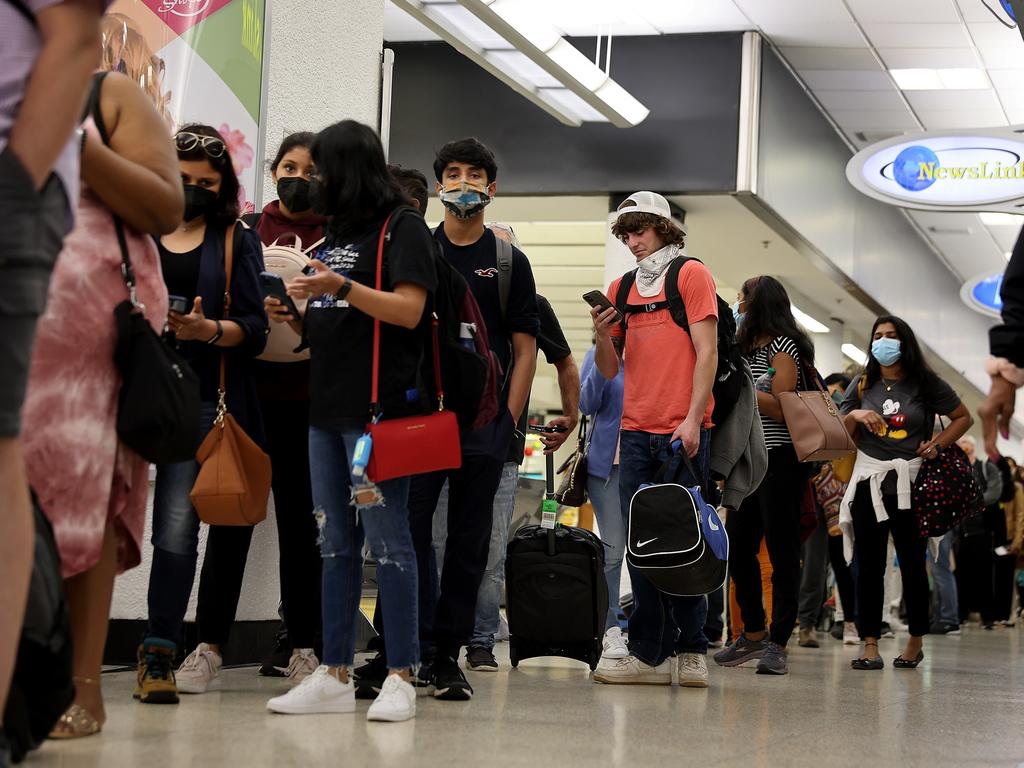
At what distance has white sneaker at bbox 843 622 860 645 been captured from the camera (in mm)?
8063

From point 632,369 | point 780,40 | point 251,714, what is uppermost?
point 780,40

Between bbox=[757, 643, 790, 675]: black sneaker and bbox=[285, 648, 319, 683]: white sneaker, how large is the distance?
208cm

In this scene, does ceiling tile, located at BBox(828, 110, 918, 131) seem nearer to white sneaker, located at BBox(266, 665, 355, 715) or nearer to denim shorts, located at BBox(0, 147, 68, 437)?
white sneaker, located at BBox(266, 665, 355, 715)

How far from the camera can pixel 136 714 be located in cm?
316

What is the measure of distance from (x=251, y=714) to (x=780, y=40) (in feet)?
27.4

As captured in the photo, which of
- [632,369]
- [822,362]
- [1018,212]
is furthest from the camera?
[822,362]

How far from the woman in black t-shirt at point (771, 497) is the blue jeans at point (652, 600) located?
4.01 ft

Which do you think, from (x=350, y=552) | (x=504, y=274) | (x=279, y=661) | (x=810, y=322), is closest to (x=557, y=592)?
(x=279, y=661)

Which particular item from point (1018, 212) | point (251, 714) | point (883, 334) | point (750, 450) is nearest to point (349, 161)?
point (251, 714)

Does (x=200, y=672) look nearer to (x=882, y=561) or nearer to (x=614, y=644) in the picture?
(x=614, y=644)

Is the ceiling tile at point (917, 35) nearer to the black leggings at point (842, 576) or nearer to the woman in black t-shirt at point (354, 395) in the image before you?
the black leggings at point (842, 576)

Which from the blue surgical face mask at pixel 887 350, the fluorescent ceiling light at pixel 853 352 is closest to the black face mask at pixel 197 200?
the blue surgical face mask at pixel 887 350

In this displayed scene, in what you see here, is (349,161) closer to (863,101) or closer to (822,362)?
(863,101)

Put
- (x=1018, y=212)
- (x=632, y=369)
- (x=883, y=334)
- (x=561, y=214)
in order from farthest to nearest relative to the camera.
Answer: (x=561, y=214) → (x=1018, y=212) → (x=883, y=334) → (x=632, y=369)
